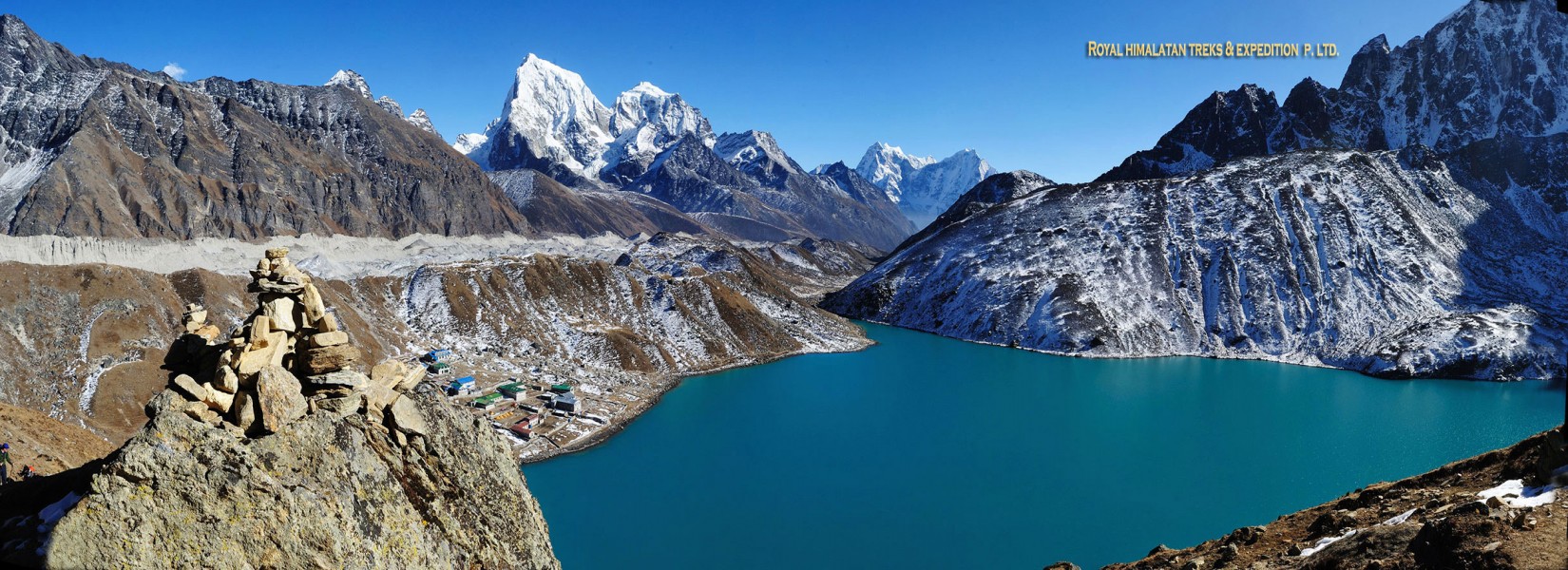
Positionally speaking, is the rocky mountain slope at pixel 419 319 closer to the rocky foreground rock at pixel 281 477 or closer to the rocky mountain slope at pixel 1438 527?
the rocky foreground rock at pixel 281 477

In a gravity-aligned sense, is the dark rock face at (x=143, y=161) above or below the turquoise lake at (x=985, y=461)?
above

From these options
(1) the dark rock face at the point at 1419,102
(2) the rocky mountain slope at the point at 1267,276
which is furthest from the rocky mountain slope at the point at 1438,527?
(1) the dark rock face at the point at 1419,102

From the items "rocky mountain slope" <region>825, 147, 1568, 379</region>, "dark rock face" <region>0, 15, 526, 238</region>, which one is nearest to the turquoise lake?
"rocky mountain slope" <region>825, 147, 1568, 379</region>

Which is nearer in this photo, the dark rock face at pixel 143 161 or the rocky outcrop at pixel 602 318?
the rocky outcrop at pixel 602 318

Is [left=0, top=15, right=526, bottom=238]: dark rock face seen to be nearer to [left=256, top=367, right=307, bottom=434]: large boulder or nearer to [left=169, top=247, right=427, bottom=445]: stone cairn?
[left=169, top=247, right=427, bottom=445]: stone cairn

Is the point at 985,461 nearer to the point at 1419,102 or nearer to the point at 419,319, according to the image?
the point at 419,319

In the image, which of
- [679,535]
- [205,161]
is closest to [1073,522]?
[679,535]
